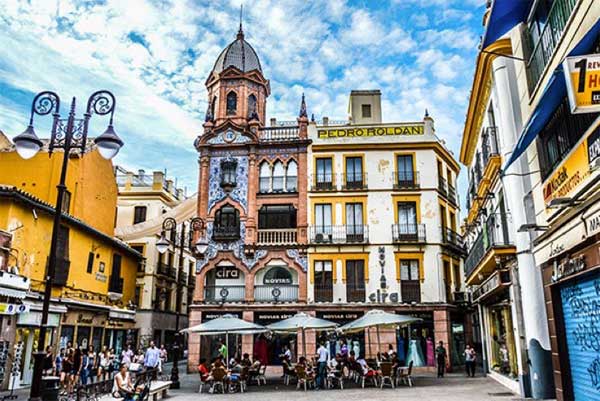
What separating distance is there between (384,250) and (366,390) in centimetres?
1171

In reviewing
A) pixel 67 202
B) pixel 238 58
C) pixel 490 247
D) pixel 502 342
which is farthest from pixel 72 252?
pixel 502 342

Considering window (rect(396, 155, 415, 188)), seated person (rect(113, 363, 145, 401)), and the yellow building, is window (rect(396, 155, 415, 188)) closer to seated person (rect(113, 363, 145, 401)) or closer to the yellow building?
the yellow building

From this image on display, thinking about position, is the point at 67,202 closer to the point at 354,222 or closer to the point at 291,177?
the point at 291,177

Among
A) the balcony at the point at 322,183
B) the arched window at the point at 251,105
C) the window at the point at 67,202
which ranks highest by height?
the arched window at the point at 251,105

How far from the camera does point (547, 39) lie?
11570 mm

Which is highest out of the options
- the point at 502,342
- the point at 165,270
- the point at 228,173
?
the point at 228,173

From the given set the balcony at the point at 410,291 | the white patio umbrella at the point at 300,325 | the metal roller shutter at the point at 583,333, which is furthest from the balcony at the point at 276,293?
the metal roller shutter at the point at 583,333

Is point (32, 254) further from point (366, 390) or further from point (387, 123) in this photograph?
point (387, 123)

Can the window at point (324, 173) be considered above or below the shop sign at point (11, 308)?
above

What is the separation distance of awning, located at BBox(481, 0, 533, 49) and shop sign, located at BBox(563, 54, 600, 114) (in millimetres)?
5398

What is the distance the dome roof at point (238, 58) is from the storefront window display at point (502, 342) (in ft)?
71.5

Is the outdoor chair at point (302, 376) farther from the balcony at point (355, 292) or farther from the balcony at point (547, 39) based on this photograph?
the balcony at point (547, 39)

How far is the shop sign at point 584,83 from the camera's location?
6707 mm

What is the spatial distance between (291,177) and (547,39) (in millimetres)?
20328
